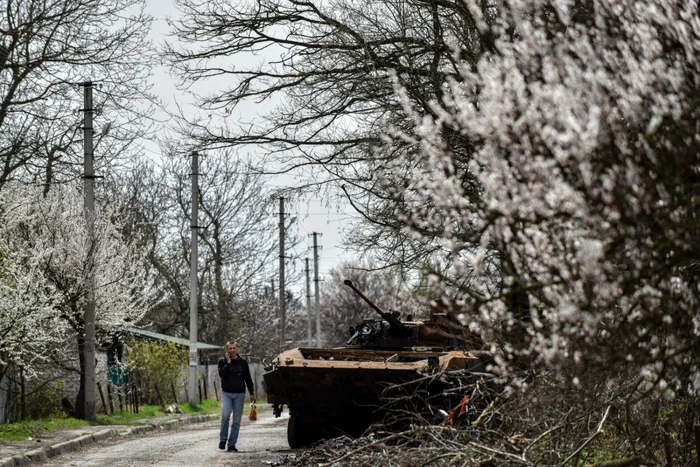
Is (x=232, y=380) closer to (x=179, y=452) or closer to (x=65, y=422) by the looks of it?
(x=179, y=452)

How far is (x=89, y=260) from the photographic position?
23.2 meters

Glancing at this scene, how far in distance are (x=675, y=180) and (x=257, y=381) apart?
4974cm

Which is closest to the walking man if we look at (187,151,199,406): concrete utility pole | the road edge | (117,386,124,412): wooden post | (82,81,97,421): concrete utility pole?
the road edge

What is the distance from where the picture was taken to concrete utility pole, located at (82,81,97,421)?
71.6ft

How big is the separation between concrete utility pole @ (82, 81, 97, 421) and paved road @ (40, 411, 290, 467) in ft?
9.85

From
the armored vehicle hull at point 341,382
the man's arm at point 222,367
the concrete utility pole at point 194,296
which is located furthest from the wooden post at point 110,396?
the armored vehicle hull at point 341,382

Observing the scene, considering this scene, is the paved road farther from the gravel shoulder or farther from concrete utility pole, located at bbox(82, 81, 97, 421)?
concrete utility pole, located at bbox(82, 81, 97, 421)

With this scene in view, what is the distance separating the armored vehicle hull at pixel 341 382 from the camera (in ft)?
44.8

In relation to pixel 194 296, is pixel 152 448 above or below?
below

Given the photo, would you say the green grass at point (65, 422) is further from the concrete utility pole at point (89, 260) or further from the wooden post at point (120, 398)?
the concrete utility pole at point (89, 260)

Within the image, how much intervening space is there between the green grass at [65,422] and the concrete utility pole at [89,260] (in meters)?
0.69

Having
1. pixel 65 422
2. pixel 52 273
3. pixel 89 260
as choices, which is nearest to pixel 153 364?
pixel 89 260

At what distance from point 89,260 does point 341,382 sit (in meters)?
10.8

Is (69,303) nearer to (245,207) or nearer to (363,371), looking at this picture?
(363,371)
